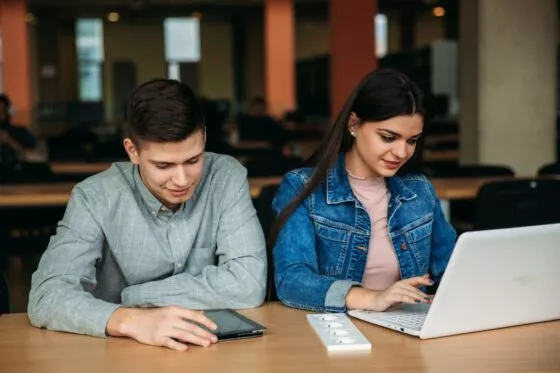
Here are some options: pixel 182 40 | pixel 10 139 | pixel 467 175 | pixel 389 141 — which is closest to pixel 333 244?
pixel 389 141

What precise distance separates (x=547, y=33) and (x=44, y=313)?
5.01 meters

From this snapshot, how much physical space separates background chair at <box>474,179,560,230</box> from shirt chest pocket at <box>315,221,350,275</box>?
163 cm

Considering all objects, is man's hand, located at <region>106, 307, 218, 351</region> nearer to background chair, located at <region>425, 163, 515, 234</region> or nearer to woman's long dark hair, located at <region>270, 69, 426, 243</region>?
woman's long dark hair, located at <region>270, 69, 426, 243</region>

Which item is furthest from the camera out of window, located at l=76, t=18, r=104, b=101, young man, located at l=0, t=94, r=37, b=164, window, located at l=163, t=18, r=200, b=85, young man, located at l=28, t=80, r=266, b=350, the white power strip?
window, located at l=163, t=18, r=200, b=85

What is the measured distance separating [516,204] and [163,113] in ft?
7.30

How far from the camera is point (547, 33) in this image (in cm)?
611

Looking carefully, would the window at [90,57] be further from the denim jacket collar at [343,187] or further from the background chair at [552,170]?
the denim jacket collar at [343,187]

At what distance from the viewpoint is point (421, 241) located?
2391 millimetres

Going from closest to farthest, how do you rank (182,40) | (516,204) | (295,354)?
(295,354), (516,204), (182,40)

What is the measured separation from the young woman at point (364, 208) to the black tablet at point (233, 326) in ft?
0.82

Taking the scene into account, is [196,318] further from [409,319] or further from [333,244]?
[333,244]

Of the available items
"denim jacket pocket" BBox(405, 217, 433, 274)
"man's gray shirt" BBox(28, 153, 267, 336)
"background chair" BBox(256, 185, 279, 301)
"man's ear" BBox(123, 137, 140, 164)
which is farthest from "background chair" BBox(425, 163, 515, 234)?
"man's ear" BBox(123, 137, 140, 164)

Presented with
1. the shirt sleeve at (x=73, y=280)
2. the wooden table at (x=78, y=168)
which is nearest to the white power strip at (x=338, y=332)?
the shirt sleeve at (x=73, y=280)

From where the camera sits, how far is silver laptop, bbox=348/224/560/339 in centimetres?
168
